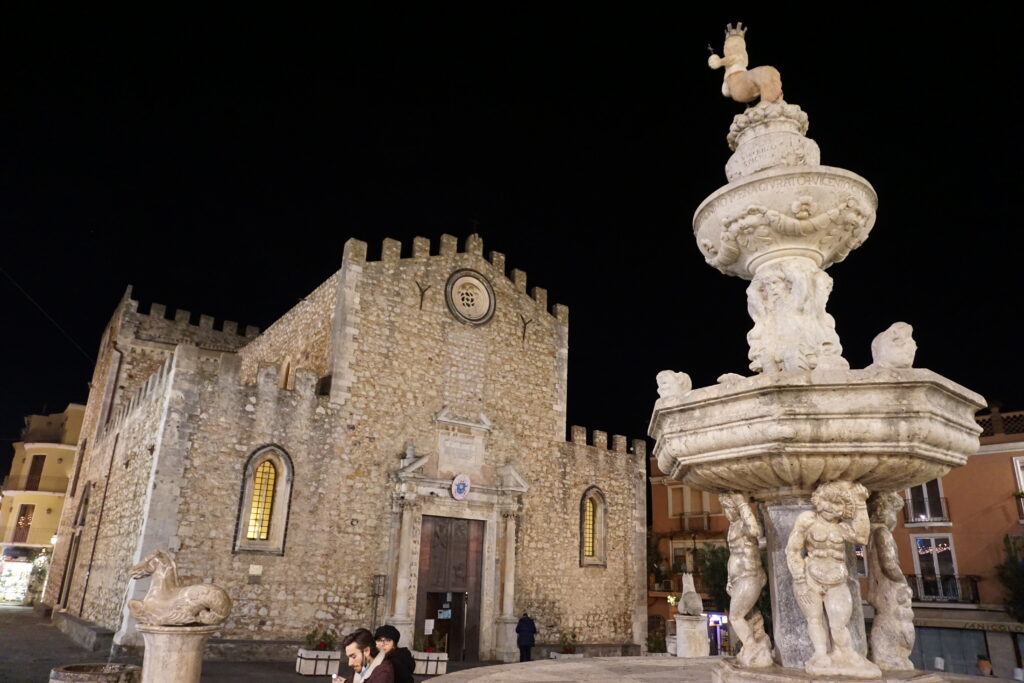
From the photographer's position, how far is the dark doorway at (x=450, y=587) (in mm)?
16797

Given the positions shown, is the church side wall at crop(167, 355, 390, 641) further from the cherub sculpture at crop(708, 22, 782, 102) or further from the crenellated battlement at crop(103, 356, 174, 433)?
the cherub sculpture at crop(708, 22, 782, 102)

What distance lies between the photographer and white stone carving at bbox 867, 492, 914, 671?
4.90 metres

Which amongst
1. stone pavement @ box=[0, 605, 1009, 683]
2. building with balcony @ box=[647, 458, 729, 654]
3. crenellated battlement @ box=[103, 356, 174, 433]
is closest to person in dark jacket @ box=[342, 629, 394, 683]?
stone pavement @ box=[0, 605, 1009, 683]

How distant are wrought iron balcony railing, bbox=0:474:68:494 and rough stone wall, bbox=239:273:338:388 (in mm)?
21696

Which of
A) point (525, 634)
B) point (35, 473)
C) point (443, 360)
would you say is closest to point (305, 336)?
point (443, 360)

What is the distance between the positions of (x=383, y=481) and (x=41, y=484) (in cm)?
3058

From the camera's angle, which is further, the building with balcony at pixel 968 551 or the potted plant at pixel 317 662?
the building with balcony at pixel 968 551

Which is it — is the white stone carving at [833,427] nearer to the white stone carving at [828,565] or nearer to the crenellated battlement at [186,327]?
the white stone carving at [828,565]

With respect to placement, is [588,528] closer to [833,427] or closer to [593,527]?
[593,527]

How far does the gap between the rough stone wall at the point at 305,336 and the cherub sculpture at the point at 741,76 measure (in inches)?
505

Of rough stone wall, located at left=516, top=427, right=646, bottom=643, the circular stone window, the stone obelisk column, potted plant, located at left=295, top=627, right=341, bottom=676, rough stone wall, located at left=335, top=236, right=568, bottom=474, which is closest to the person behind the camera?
potted plant, located at left=295, top=627, right=341, bottom=676

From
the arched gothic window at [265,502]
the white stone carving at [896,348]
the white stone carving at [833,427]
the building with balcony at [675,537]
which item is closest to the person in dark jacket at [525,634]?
the arched gothic window at [265,502]

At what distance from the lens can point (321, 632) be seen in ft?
48.5

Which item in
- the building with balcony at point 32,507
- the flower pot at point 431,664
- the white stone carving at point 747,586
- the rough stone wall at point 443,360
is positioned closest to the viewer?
the white stone carving at point 747,586
